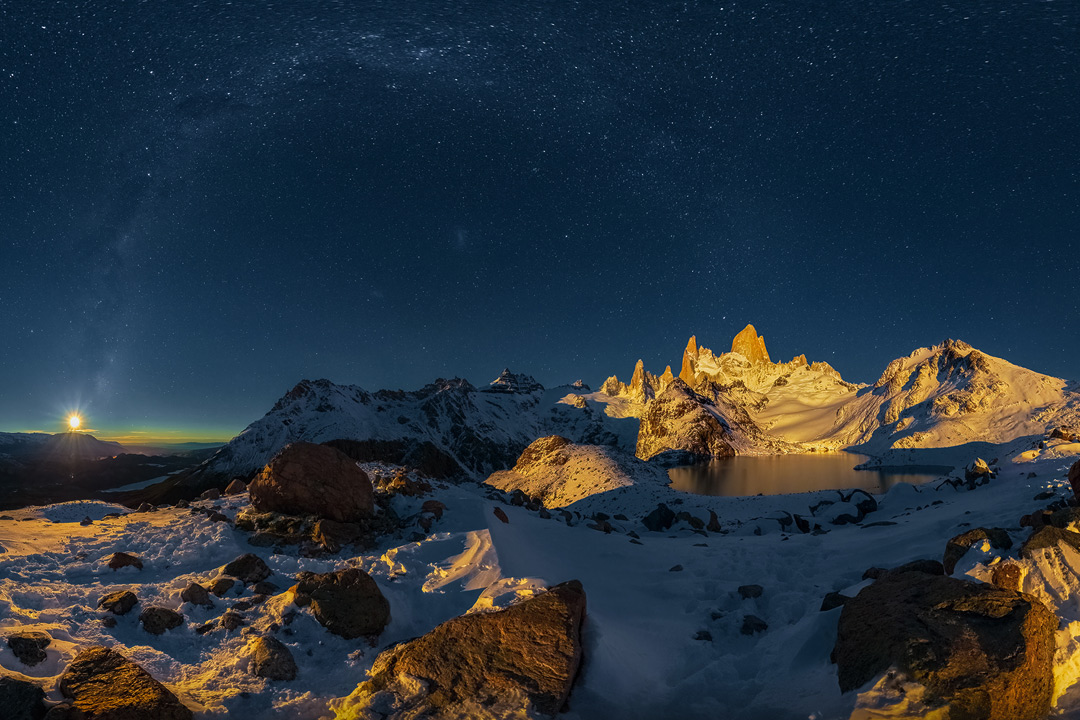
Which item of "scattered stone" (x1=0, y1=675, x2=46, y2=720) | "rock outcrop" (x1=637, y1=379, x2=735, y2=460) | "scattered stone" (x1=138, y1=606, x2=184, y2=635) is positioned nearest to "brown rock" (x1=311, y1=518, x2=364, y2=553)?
"scattered stone" (x1=138, y1=606, x2=184, y2=635)

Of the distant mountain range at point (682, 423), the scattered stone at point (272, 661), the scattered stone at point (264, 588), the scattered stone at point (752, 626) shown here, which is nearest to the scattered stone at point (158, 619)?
the scattered stone at point (264, 588)

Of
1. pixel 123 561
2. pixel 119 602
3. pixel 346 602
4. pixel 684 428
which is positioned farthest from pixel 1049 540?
pixel 684 428

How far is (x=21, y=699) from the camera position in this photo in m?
5.26

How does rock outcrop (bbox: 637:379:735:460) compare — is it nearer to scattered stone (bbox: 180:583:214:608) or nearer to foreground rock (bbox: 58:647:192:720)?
scattered stone (bbox: 180:583:214:608)

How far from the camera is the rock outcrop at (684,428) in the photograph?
437 ft

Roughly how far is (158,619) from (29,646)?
1646 mm

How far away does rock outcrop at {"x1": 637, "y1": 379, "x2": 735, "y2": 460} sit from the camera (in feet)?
437

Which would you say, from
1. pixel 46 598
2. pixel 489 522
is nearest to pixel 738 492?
pixel 489 522

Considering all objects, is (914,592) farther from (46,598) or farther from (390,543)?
(46,598)

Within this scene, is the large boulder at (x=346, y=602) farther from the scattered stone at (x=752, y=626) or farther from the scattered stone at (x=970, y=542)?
the scattered stone at (x=970, y=542)

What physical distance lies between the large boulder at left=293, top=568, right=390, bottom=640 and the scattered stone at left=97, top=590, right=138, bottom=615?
94.6 inches

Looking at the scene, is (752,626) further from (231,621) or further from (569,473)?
(569,473)

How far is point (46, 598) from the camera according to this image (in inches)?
308

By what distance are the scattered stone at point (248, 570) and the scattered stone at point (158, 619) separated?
1.41m
